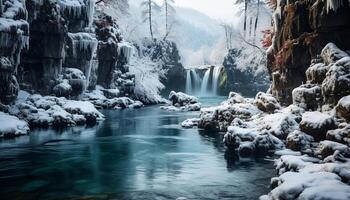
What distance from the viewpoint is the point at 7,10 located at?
2344 cm

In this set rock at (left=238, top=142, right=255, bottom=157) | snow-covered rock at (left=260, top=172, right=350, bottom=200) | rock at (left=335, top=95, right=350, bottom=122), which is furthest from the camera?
rock at (left=238, top=142, right=255, bottom=157)

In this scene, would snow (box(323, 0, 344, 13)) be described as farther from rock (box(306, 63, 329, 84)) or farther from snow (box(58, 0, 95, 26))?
snow (box(58, 0, 95, 26))

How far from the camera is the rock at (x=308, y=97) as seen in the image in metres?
18.8

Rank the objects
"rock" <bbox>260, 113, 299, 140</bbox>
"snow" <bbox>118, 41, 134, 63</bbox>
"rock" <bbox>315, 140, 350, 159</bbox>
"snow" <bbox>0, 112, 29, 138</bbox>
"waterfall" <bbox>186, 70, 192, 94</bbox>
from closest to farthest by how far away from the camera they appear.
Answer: "rock" <bbox>315, 140, 350, 159</bbox> < "rock" <bbox>260, 113, 299, 140</bbox> < "snow" <bbox>0, 112, 29, 138</bbox> < "snow" <bbox>118, 41, 134, 63</bbox> < "waterfall" <bbox>186, 70, 192, 94</bbox>

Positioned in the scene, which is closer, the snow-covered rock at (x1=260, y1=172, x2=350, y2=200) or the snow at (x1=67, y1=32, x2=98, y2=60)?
the snow-covered rock at (x1=260, y1=172, x2=350, y2=200)

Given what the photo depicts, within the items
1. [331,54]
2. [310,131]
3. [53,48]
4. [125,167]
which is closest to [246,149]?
[310,131]

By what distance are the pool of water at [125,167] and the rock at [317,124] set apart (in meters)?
2.87

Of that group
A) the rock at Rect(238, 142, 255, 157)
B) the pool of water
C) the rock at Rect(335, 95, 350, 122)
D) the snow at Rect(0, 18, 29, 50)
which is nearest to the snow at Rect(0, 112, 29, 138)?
the pool of water

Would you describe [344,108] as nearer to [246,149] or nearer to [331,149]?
[331,149]

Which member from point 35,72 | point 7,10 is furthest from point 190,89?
point 7,10

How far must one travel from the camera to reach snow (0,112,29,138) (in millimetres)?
20953

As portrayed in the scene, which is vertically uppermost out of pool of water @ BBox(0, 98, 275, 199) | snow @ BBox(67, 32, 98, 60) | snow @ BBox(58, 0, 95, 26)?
snow @ BBox(58, 0, 95, 26)

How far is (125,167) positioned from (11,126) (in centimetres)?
923

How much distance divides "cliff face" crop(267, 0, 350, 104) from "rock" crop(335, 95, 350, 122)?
4242 millimetres
